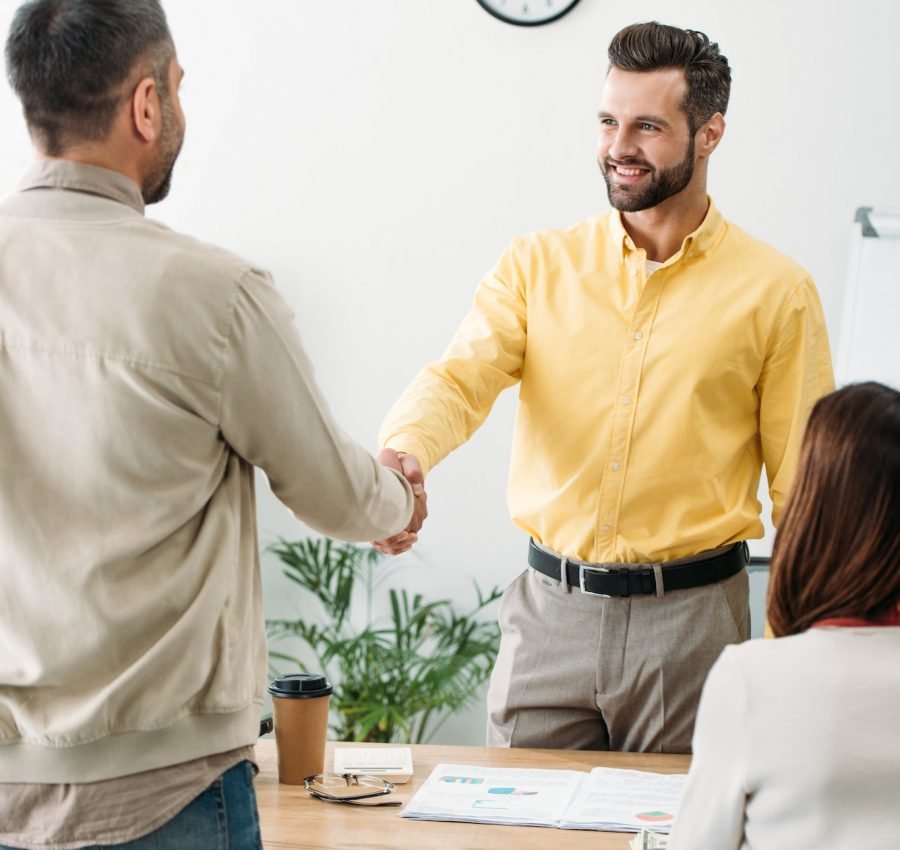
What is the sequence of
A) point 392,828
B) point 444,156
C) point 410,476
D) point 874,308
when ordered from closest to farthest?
1. point 392,828
2. point 410,476
3. point 874,308
4. point 444,156

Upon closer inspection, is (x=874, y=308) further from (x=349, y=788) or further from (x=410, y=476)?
(x=349, y=788)

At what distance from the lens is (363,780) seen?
6.03 ft

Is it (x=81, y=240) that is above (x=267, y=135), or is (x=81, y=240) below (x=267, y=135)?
below

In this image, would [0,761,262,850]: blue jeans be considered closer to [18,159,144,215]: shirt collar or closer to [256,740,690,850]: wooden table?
[256,740,690,850]: wooden table

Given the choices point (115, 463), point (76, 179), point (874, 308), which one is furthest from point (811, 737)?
point (874, 308)

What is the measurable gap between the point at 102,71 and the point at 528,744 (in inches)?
53.1

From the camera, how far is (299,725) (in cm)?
186

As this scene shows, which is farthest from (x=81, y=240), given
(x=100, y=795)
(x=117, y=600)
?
(x=100, y=795)

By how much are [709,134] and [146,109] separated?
1309 millimetres

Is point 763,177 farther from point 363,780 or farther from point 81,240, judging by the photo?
point 81,240

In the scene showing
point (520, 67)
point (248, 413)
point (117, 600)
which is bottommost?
point (117, 600)

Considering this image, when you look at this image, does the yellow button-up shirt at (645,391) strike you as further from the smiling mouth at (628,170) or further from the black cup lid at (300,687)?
the black cup lid at (300,687)

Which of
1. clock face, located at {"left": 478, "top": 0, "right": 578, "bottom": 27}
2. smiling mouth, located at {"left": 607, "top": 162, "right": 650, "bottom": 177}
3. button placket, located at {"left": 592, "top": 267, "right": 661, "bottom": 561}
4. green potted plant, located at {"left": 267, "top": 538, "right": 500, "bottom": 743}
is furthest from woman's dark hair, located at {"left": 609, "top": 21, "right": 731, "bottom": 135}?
green potted plant, located at {"left": 267, "top": 538, "right": 500, "bottom": 743}

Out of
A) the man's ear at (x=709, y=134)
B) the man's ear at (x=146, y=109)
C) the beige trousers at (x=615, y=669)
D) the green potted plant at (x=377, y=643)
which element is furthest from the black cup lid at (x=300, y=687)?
the green potted plant at (x=377, y=643)
